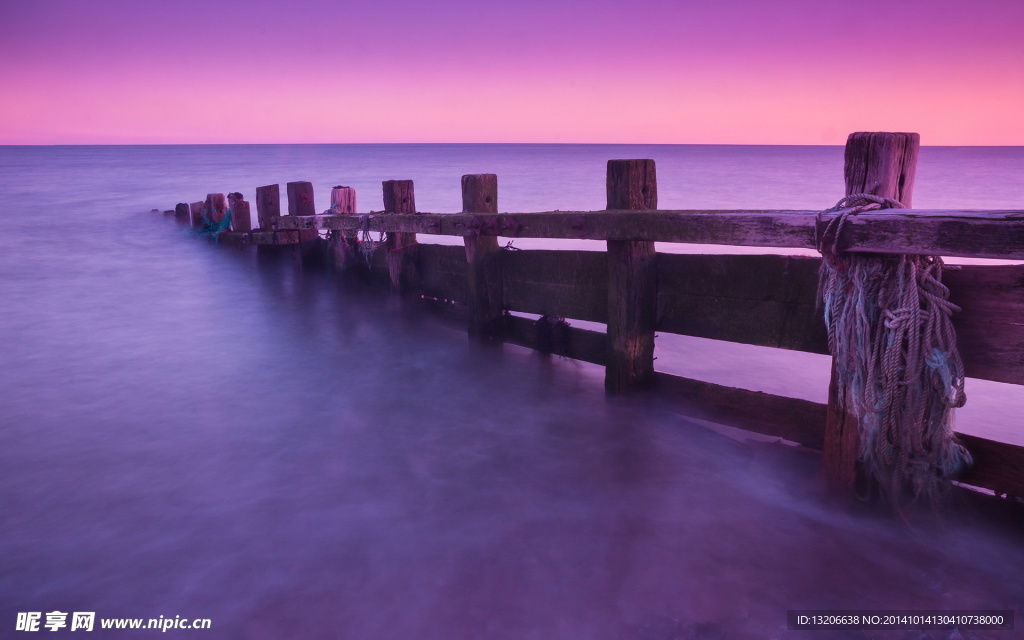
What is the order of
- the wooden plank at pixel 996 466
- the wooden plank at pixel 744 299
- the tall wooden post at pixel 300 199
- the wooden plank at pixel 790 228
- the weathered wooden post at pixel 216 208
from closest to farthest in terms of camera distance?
the wooden plank at pixel 790 228
the wooden plank at pixel 996 466
the wooden plank at pixel 744 299
the tall wooden post at pixel 300 199
the weathered wooden post at pixel 216 208

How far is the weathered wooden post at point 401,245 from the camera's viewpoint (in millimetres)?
7784

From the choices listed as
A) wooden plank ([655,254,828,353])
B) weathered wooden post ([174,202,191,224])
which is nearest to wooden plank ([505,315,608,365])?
wooden plank ([655,254,828,353])

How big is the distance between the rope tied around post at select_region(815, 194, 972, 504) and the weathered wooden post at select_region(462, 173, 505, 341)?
11.1 feet

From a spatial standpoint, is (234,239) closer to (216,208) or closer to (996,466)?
(216,208)

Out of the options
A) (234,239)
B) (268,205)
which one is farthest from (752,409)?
(234,239)

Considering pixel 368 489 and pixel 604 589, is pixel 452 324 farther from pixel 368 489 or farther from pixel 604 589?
pixel 604 589

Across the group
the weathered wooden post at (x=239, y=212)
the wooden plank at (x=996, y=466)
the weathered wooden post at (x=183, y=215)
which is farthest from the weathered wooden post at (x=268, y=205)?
the wooden plank at (x=996, y=466)

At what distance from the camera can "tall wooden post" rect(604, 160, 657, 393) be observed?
180 inches

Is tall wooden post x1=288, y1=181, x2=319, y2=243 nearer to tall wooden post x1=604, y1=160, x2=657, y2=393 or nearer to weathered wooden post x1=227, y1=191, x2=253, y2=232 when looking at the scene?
weathered wooden post x1=227, y1=191, x2=253, y2=232

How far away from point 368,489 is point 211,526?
90cm

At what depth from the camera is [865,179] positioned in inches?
125

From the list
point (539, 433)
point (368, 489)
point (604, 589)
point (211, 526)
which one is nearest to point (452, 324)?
point (539, 433)

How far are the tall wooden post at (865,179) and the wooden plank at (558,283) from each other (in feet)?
6.46

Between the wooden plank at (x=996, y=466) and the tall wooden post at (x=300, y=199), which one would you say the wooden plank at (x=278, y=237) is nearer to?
the tall wooden post at (x=300, y=199)
